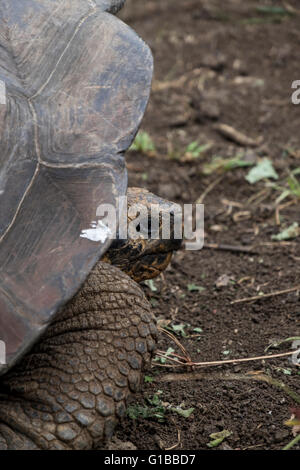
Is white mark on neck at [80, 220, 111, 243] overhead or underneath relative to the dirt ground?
overhead

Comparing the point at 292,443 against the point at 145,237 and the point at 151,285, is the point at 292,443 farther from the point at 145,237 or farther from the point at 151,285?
the point at 151,285

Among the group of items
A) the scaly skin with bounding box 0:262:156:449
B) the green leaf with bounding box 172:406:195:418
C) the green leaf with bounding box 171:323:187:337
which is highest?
the scaly skin with bounding box 0:262:156:449

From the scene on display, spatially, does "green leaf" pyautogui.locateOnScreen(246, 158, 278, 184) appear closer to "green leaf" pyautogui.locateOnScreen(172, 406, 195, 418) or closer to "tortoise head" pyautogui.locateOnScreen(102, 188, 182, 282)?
"tortoise head" pyautogui.locateOnScreen(102, 188, 182, 282)

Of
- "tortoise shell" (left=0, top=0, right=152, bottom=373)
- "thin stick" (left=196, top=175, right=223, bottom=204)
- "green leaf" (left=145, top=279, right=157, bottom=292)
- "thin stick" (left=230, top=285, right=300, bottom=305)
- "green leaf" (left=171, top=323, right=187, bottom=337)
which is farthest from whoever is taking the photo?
"thin stick" (left=196, top=175, right=223, bottom=204)

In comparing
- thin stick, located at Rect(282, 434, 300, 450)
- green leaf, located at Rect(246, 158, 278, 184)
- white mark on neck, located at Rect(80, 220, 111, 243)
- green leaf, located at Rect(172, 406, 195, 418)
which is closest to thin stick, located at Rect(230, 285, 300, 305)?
green leaf, located at Rect(172, 406, 195, 418)

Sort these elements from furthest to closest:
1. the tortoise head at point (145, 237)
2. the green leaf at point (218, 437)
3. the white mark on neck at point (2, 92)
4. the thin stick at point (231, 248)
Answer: the thin stick at point (231, 248), the tortoise head at point (145, 237), the green leaf at point (218, 437), the white mark on neck at point (2, 92)

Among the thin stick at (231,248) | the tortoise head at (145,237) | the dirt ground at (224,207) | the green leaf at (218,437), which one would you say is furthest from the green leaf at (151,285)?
the green leaf at (218,437)

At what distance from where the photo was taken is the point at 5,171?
173cm

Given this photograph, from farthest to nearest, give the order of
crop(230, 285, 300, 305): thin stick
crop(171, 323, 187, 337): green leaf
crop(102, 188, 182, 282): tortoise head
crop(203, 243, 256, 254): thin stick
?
1. crop(203, 243, 256, 254): thin stick
2. crop(230, 285, 300, 305): thin stick
3. crop(171, 323, 187, 337): green leaf
4. crop(102, 188, 182, 282): tortoise head

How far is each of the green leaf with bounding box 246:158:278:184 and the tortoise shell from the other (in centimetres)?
186

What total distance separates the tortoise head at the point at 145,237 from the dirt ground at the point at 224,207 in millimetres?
407

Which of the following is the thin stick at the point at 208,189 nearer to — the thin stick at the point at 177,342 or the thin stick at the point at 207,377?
the thin stick at the point at 177,342

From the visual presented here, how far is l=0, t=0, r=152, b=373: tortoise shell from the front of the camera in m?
1.69

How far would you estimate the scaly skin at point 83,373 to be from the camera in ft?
6.10
